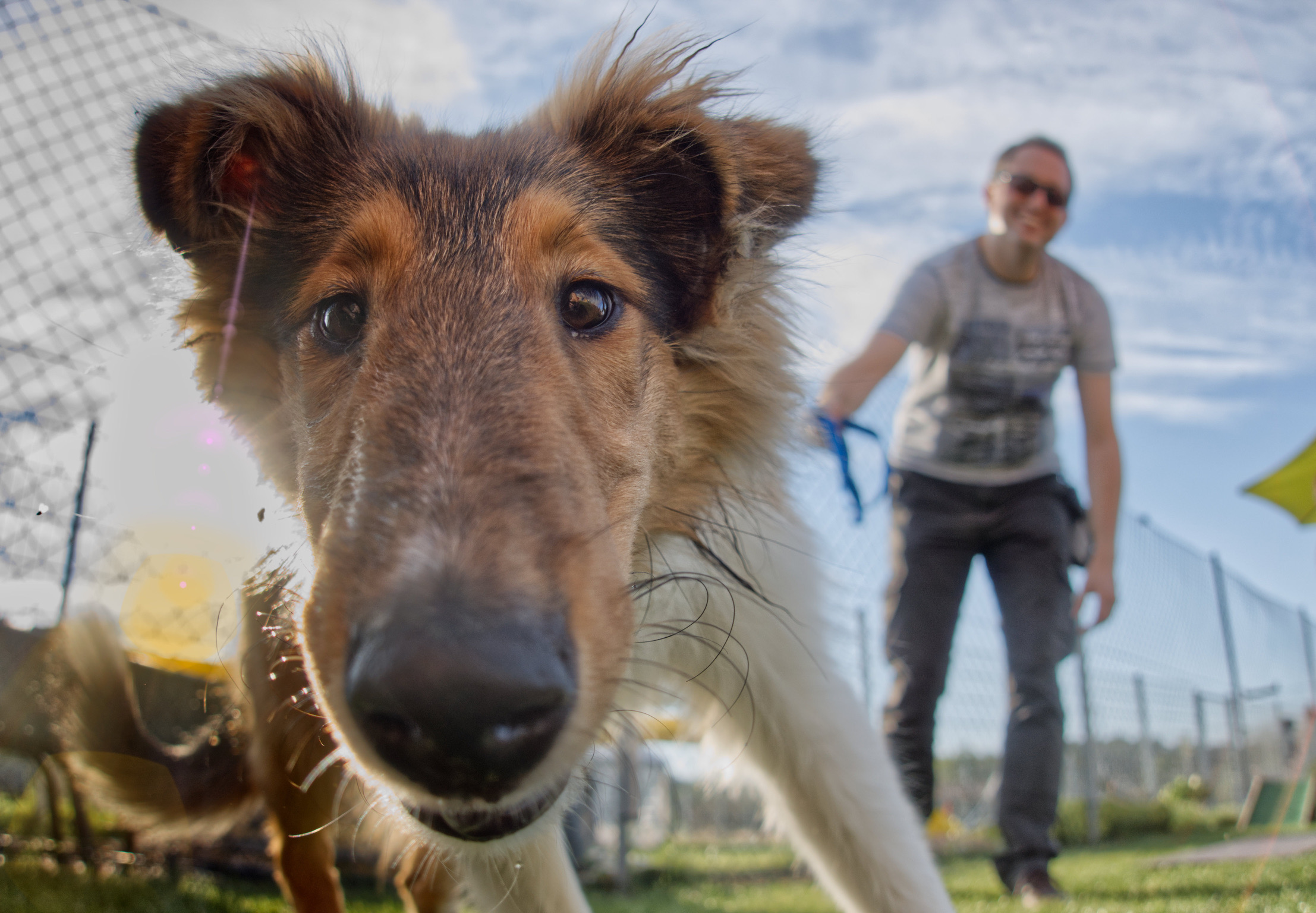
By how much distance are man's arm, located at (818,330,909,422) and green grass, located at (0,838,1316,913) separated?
7.08 feet

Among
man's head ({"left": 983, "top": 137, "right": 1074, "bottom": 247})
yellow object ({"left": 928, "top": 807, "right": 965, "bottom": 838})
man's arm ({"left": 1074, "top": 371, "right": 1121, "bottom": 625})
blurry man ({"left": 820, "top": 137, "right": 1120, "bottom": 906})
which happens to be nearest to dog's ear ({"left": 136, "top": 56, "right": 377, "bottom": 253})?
blurry man ({"left": 820, "top": 137, "right": 1120, "bottom": 906})

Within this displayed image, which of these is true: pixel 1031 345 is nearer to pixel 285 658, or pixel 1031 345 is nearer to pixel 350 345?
pixel 350 345

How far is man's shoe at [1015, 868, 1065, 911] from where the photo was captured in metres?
3.47

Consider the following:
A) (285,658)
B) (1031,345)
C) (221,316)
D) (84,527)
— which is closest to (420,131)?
(221,316)

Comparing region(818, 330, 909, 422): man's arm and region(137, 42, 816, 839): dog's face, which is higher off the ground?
region(137, 42, 816, 839): dog's face

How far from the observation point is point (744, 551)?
2.47 m

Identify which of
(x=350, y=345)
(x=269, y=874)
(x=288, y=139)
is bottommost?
(x=269, y=874)

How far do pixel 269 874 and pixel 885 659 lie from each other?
3727 mm

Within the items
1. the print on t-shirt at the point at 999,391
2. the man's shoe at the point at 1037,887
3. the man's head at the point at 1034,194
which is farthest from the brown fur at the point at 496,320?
the man's shoe at the point at 1037,887

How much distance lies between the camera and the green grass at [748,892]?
346cm

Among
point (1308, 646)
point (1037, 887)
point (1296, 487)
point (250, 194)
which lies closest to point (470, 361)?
point (250, 194)

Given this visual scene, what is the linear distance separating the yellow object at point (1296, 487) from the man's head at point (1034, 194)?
133 cm

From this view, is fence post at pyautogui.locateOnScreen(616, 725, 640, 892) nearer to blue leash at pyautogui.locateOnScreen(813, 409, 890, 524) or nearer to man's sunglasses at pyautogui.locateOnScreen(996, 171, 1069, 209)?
blue leash at pyautogui.locateOnScreen(813, 409, 890, 524)

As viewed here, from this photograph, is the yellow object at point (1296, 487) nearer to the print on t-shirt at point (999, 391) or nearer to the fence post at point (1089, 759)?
the print on t-shirt at point (999, 391)
